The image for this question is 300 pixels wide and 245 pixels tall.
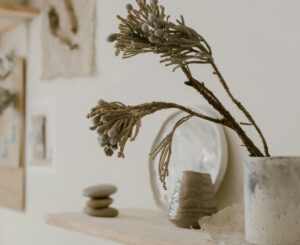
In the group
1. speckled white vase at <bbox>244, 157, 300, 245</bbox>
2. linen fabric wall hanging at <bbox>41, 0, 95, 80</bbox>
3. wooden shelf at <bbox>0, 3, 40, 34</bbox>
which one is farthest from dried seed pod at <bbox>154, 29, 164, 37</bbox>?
wooden shelf at <bbox>0, 3, 40, 34</bbox>

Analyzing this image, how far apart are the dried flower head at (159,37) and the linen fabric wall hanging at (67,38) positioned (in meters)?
0.90

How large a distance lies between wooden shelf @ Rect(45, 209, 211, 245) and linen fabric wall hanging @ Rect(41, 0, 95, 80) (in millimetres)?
613

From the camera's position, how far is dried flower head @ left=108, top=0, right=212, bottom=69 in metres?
0.69

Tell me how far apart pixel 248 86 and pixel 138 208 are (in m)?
0.50

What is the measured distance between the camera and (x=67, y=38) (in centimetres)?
177

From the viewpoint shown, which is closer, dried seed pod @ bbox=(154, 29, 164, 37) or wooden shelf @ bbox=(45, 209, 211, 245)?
dried seed pod @ bbox=(154, 29, 164, 37)

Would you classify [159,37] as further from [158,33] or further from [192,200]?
[192,200]

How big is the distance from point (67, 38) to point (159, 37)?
3.75 feet

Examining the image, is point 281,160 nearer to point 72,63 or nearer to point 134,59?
point 134,59

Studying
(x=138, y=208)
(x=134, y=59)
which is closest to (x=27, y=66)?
(x=134, y=59)

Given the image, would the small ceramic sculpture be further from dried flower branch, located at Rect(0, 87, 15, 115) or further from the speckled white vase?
dried flower branch, located at Rect(0, 87, 15, 115)

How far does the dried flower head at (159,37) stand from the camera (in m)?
0.69

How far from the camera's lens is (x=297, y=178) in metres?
0.69

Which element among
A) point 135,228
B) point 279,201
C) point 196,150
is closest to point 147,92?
point 196,150
